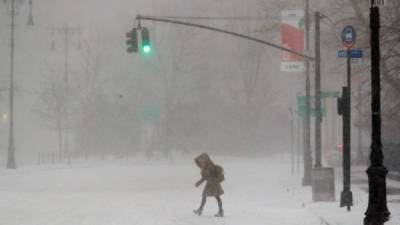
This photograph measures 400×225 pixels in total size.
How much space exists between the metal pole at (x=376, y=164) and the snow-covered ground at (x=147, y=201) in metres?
2.64

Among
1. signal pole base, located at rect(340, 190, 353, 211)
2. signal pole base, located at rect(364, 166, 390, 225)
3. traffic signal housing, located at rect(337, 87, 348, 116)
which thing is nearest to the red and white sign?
traffic signal housing, located at rect(337, 87, 348, 116)

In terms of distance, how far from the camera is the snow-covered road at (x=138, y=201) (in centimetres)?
1881

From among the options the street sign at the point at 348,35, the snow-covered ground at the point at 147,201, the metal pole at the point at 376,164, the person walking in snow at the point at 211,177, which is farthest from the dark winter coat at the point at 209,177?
the metal pole at the point at 376,164

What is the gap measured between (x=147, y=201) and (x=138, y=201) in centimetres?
29

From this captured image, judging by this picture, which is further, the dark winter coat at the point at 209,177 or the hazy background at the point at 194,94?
the hazy background at the point at 194,94

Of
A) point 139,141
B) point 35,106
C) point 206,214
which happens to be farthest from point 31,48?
point 206,214

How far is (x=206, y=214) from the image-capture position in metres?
20.5

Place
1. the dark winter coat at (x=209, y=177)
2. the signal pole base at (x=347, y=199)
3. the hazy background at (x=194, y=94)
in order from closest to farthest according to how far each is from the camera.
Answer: the signal pole base at (x=347, y=199)
the dark winter coat at (x=209, y=177)
the hazy background at (x=194, y=94)

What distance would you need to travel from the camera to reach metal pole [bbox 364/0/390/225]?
46.1 ft

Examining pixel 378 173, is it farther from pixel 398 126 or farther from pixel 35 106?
pixel 35 106

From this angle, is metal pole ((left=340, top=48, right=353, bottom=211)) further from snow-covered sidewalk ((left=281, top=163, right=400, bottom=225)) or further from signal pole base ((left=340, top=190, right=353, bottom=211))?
snow-covered sidewalk ((left=281, top=163, right=400, bottom=225))

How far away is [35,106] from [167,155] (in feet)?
212

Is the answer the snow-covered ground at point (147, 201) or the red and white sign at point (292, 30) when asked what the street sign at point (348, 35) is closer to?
the snow-covered ground at point (147, 201)

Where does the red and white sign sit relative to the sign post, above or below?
above
